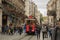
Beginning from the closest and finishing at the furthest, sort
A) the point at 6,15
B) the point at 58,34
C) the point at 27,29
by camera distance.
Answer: the point at 58,34, the point at 27,29, the point at 6,15

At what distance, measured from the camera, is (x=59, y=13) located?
8425cm

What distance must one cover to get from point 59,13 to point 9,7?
2738 cm

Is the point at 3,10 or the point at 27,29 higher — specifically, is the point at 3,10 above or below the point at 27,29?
above

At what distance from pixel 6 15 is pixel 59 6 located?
30.1 metres

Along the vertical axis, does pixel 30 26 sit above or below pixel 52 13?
below

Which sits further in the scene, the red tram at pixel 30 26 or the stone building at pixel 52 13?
the stone building at pixel 52 13

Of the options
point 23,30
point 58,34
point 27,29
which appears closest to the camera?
point 58,34

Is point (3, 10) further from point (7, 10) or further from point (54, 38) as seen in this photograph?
point (54, 38)

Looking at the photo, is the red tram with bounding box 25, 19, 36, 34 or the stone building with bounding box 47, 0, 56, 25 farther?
the stone building with bounding box 47, 0, 56, 25

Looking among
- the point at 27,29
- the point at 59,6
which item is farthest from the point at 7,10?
the point at 59,6

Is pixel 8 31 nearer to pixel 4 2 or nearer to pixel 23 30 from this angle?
pixel 23 30

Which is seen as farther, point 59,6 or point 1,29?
point 59,6

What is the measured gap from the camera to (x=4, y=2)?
55.7m

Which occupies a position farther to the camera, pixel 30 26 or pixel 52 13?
pixel 52 13
